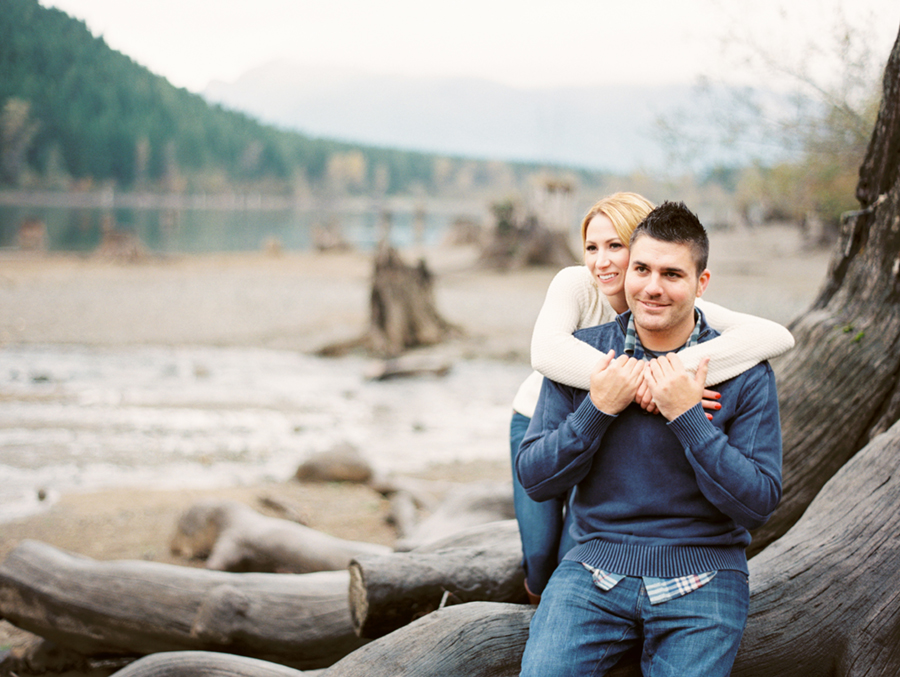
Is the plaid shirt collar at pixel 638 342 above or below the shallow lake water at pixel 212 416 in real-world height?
above

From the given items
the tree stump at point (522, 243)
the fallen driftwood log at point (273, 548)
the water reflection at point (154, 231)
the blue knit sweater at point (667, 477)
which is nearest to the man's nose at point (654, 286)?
the blue knit sweater at point (667, 477)

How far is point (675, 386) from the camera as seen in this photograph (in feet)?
5.64

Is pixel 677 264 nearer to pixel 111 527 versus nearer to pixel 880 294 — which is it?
pixel 880 294

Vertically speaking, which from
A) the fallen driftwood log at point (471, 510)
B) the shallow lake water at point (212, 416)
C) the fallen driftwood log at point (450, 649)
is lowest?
the shallow lake water at point (212, 416)

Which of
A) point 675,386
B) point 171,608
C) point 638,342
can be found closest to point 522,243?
point 171,608

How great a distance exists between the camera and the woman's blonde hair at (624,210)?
204 centimetres

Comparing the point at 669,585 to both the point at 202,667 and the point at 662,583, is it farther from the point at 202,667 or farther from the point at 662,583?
the point at 202,667

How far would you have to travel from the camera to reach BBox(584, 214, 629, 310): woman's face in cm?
206

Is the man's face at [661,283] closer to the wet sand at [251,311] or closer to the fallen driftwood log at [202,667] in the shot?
the fallen driftwood log at [202,667]

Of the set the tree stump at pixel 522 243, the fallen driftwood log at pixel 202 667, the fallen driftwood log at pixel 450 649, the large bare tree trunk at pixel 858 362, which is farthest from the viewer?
the tree stump at pixel 522 243

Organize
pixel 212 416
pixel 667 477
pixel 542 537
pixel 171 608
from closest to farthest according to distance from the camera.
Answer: pixel 667 477 → pixel 542 537 → pixel 171 608 → pixel 212 416

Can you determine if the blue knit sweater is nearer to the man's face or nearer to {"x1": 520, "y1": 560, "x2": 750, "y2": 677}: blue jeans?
{"x1": 520, "y1": 560, "x2": 750, "y2": 677}: blue jeans

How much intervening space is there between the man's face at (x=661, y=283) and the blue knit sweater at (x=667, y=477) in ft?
0.55

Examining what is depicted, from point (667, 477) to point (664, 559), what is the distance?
0.62 feet
